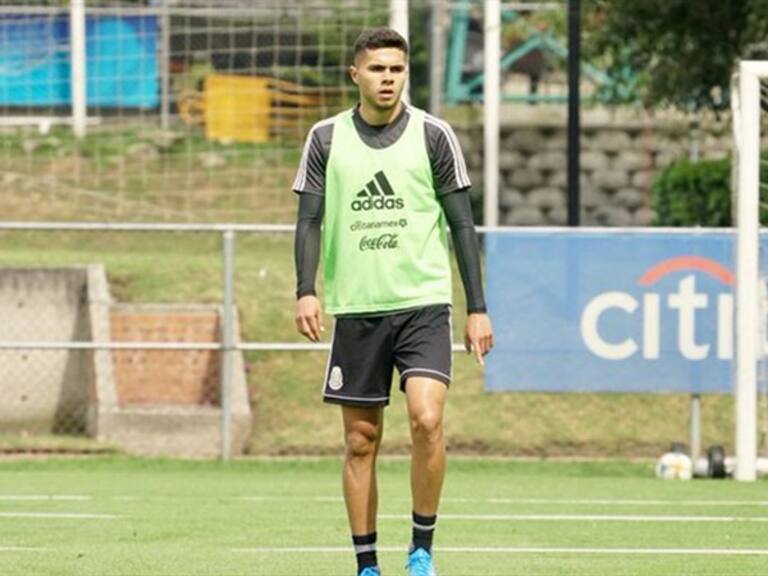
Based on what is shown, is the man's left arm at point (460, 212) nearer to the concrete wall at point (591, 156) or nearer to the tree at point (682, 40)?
the tree at point (682, 40)

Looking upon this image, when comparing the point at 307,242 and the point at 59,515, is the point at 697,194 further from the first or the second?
the point at 307,242

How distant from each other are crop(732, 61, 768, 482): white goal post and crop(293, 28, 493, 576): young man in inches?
257

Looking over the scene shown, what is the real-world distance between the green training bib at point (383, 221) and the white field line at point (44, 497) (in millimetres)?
4711

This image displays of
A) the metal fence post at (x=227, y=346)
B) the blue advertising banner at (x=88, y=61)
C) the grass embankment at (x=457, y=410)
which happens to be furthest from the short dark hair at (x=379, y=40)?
the blue advertising banner at (x=88, y=61)

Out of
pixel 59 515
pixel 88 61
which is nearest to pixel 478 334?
pixel 59 515

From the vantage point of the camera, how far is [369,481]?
9.04 meters

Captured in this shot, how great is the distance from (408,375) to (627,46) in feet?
51.2

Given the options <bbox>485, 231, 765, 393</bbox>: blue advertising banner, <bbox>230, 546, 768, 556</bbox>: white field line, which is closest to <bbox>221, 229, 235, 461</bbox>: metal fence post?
<bbox>485, 231, 765, 393</bbox>: blue advertising banner

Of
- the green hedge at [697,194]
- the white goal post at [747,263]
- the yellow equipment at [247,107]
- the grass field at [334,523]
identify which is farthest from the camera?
the yellow equipment at [247,107]

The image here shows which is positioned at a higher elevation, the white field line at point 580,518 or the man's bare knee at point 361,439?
the man's bare knee at point 361,439

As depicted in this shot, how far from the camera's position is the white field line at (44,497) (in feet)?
43.3

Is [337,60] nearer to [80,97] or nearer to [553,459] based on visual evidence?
[80,97]

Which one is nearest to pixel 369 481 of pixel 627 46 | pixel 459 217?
pixel 459 217

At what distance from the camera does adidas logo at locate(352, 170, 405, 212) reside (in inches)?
349
